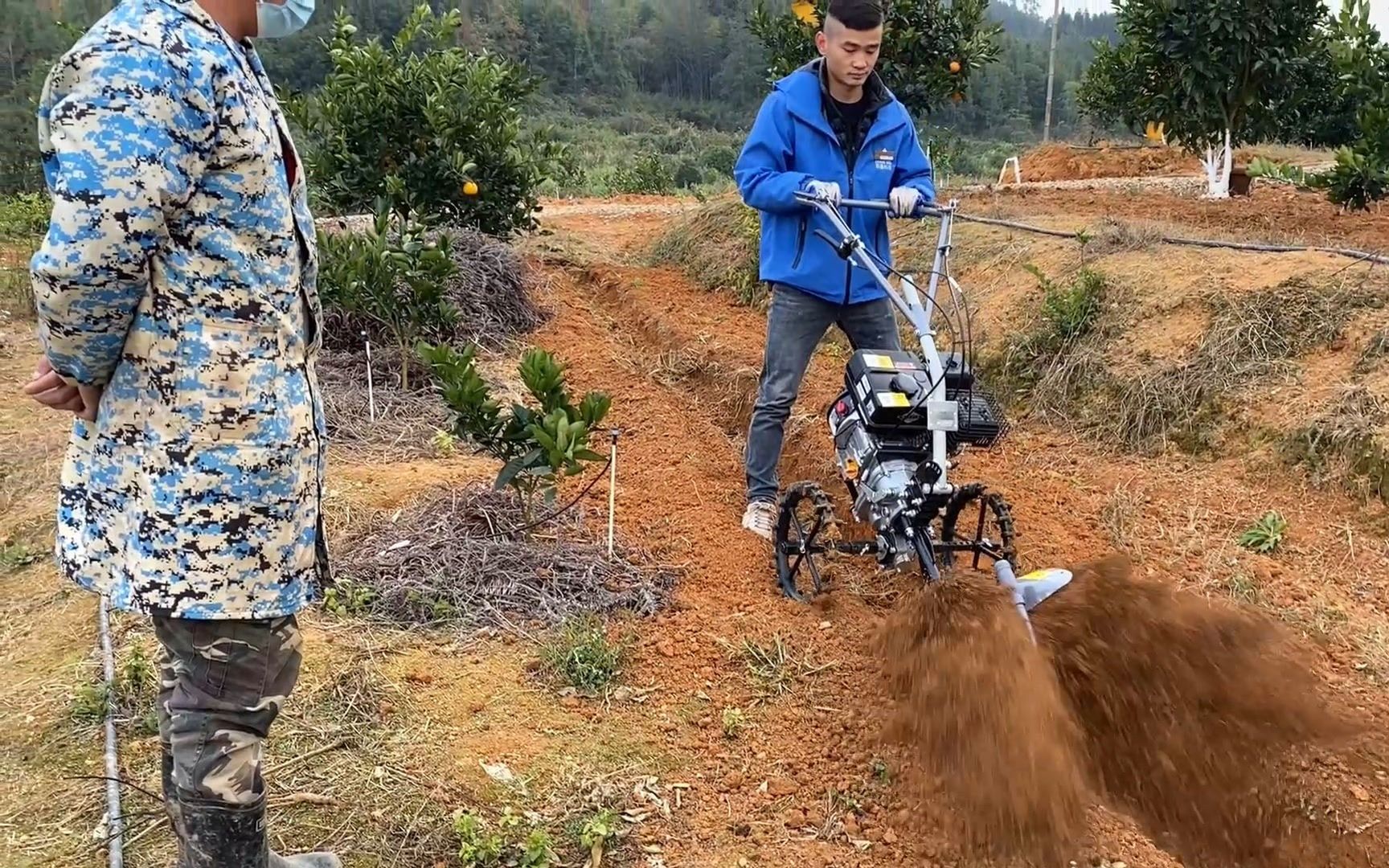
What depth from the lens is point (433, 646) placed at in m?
3.43

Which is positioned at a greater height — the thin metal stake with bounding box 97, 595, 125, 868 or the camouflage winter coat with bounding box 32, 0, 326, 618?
the camouflage winter coat with bounding box 32, 0, 326, 618

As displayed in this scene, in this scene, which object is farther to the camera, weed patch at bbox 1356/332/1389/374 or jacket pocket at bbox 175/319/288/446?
weed patch at bbox 1356/332/1389/374

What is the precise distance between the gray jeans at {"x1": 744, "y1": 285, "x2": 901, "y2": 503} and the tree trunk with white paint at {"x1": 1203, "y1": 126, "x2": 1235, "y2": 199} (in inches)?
289

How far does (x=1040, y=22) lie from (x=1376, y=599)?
129 m

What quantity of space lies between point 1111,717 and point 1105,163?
17219 mm

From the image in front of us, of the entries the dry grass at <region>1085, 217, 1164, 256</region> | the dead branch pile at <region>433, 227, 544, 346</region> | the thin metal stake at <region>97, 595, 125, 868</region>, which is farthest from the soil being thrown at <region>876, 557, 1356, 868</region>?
the dead branch pile at <region>433, 227, 544, 346</region>

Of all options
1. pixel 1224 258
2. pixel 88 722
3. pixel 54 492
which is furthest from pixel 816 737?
pixel 1224 258

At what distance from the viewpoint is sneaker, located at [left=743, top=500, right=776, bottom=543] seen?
421cm

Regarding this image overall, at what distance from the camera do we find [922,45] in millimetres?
10422

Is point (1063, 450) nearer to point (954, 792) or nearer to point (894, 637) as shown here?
point (894, 637)

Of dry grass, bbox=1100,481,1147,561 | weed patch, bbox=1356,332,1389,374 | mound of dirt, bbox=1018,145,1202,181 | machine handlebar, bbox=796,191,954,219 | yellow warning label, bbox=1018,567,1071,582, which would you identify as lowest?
dry grass, bbox=1100,481,1147,561

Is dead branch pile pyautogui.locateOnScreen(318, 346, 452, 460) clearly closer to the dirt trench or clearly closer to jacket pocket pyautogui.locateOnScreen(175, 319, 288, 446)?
the dirt trench

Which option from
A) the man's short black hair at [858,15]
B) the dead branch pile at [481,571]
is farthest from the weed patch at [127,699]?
the man's short black hair at [858,15]

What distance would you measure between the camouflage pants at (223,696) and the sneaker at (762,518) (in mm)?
2369
